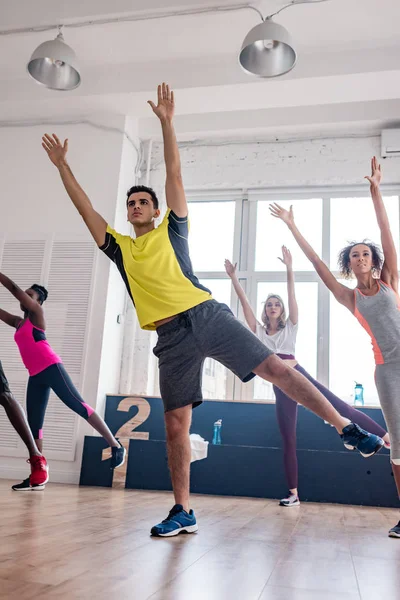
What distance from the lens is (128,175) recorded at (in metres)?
5.84

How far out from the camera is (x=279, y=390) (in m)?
4.03

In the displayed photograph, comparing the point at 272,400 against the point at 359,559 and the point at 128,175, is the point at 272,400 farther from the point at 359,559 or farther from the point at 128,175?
the point at 359,559

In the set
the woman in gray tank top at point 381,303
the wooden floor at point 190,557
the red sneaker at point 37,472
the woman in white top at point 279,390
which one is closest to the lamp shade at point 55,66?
the woman in white top at point 279,390

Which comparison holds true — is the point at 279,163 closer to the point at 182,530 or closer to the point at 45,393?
the point at 45,393

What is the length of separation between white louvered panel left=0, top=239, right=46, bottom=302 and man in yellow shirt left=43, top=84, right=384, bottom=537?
11.0ft

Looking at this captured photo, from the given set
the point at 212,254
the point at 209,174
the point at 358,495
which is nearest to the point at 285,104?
the point at 209,174

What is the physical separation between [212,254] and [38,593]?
5198mm

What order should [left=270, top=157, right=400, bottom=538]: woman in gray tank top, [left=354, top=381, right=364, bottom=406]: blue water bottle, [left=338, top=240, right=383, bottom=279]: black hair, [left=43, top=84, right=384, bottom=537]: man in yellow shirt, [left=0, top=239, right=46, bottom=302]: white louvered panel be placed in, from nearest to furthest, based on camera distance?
1. [left=43, top=84, right=384, bottom=537]: man in yellow shirt
2. [left=270, top=157, right=400, bottom=538]: woman in gray tank top
3. [left=338, top=240, right=383, bottom=279]: black hair
4. [left=354, top=381, right=364, bottom=406]: blue water bottle
5. [left=0, top=239, right=46, bottom=302]: white louvered panel

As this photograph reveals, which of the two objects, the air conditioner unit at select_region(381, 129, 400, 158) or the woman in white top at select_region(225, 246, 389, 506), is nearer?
the woman in white top at select_region(225, 246, 389, 506)

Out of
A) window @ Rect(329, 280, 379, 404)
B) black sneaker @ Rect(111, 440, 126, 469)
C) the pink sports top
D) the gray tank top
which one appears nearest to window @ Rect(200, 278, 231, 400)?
window @ Rect(329, 280, 379, 404)

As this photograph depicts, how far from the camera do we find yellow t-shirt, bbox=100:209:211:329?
7.18 ft

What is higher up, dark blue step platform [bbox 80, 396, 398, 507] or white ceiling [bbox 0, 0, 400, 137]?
white ceiling [bbox 0, 0, 400, 137]

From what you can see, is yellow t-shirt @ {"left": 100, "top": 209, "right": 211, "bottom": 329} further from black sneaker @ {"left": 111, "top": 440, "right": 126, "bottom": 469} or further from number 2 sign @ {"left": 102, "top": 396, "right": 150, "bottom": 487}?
number 2 sign @ {"left": 102, "top": 396, "right": 150, "bottom": 487}

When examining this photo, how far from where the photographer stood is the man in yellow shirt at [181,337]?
80.5 inches
